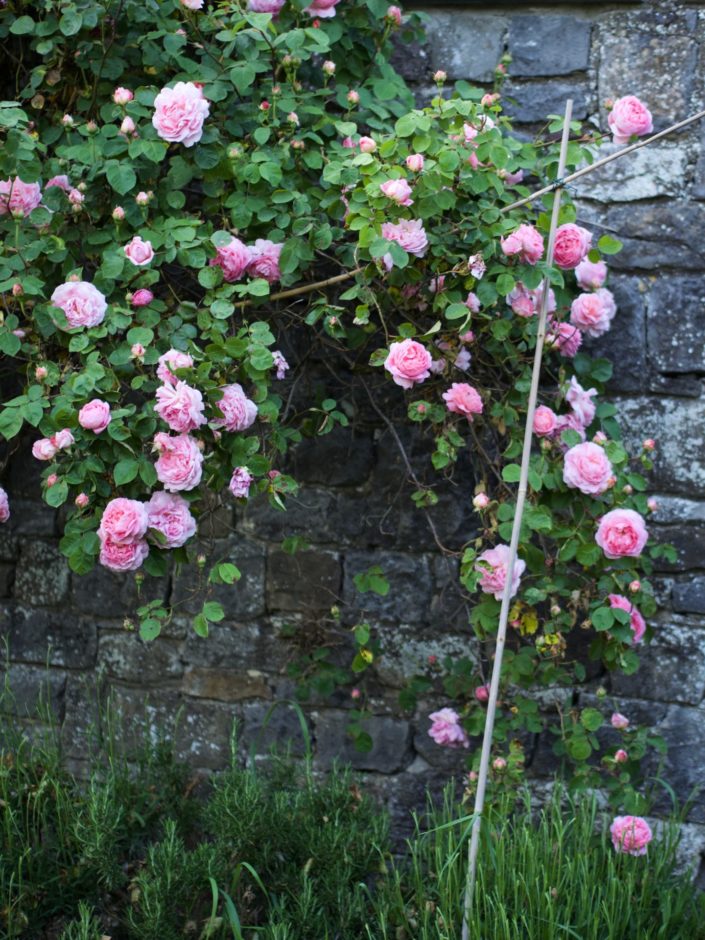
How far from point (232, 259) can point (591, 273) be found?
881 mm

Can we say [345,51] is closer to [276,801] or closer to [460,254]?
[460,254]

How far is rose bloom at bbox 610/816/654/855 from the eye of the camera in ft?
8.42

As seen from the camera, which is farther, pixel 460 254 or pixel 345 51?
pixel 345 51

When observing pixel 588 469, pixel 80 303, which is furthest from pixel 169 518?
pixel 588 469

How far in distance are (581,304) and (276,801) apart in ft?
4.58

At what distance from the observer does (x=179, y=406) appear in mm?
2201

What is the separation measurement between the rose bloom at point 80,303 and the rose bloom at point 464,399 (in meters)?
0.82

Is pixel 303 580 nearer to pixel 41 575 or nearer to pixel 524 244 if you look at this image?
pixel 41 575

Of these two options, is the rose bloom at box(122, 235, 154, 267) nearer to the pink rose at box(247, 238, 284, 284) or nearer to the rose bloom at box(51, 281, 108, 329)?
the rose bloom at box(51, 281, 108, 329)

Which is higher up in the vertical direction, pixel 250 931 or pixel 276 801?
pixel 276 801

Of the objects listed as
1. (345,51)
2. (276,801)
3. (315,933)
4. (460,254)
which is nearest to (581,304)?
(460,254)

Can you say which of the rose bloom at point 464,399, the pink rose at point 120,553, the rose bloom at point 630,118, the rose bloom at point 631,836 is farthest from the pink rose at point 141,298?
the rose bloom at point 631,836

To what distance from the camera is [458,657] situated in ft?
9.98

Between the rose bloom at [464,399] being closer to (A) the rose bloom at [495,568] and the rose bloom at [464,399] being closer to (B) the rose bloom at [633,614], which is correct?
(A) the rose bloom at [495,568]
